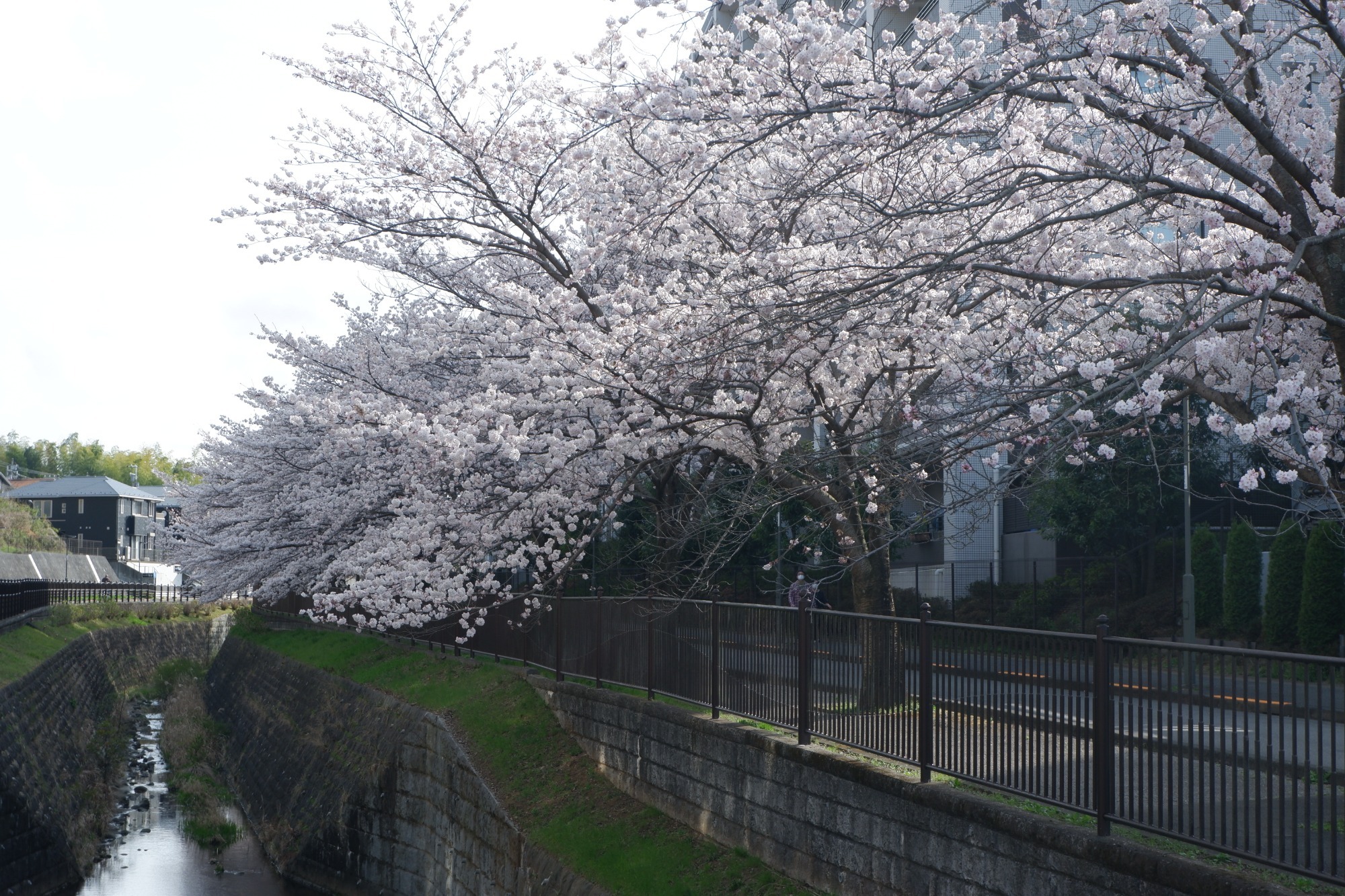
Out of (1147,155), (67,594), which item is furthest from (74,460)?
(1147,155)

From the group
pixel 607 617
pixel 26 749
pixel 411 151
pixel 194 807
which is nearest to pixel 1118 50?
pixel 607 617

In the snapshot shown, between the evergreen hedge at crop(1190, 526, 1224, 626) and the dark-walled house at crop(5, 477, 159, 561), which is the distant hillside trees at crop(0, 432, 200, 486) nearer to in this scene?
the dark-walled house at crop(5, 477, 159, 561)

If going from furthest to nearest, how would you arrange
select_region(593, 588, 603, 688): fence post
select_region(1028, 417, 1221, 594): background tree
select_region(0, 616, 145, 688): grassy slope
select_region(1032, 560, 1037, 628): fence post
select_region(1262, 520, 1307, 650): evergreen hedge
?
1. select_region(1028, 417, 1221, 594): background tree
2. select_region(1032, 560, 1037, 628): fence post
3. select_region(1262, 520, 1307, 650): evergreen hedge
4. select_region(0, 616, 145, 688): grassy slope
5. select_region(593, 588, 603, 688): fence post

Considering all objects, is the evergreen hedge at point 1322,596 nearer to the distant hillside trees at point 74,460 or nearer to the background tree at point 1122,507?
the background tree at point 1122,507

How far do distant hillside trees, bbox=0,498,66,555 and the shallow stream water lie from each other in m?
42.5

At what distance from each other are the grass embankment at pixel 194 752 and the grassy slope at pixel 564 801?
4700 mm

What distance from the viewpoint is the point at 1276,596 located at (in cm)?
2266

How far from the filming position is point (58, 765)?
21.2m

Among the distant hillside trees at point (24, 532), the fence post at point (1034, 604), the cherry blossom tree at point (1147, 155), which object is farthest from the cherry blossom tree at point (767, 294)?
the distant hillside trees at point (24, 532)

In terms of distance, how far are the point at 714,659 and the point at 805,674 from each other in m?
1.83

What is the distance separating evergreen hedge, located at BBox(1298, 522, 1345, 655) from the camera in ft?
69.4

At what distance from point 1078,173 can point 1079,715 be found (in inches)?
156

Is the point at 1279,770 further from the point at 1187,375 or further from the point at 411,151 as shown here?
the point at 411,151

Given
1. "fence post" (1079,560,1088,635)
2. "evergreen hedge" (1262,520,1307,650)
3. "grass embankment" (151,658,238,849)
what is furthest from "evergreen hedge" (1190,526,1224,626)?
"grass embankment" (151,658,238,849)
